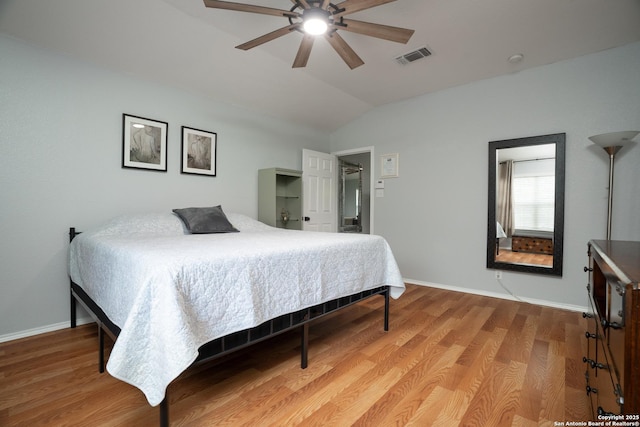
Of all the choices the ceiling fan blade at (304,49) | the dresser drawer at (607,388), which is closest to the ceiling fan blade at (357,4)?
the ceiling fan blade at (304,49)

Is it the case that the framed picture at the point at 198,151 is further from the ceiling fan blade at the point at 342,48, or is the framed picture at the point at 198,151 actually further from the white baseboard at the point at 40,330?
the ceiling fan blade at the point at 342,48

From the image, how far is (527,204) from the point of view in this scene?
3289 millimetres

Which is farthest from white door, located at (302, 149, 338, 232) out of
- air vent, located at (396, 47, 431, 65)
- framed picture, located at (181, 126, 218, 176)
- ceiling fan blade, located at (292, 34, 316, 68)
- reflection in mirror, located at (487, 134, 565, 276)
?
reflection in mirror, located at (487, 134, 565, 276)

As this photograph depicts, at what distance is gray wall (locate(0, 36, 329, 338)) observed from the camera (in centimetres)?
227

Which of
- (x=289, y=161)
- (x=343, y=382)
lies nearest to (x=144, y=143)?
(x=289, y=161)

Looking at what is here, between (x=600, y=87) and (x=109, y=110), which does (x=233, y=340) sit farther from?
(x=600, y=87)

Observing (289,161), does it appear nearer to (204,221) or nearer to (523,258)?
(204,221)

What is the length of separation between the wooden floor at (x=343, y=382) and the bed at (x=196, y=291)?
0.26 meters

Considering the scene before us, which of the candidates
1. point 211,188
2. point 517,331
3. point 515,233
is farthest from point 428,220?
point 211,188

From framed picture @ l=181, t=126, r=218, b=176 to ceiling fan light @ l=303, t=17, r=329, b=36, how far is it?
197 cm

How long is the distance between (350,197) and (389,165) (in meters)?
1.70

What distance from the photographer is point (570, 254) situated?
307 centimetres

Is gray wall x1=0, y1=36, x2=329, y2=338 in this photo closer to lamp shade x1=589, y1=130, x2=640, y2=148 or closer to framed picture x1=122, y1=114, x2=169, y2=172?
framed picture x1=122, y1=114, x2=169, y2=172

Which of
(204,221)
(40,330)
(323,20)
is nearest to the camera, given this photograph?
(323,20)
